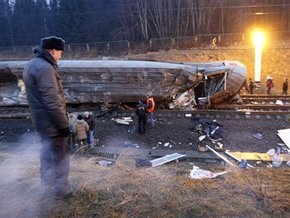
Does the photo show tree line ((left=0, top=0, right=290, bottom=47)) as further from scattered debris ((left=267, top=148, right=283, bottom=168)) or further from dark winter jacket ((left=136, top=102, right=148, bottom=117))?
scattered debris ((left=267, top=148, right=283, bottom=168))

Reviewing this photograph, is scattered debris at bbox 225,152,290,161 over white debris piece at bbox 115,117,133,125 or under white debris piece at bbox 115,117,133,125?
under

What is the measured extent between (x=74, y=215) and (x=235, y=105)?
409 inches

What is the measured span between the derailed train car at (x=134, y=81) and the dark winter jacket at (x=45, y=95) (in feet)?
26.5

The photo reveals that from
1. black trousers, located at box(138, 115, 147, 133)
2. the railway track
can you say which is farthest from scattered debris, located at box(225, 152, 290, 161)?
the railway track

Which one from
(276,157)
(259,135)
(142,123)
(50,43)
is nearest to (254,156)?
(276,157)

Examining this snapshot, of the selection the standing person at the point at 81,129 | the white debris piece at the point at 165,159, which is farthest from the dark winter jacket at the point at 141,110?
the white debris piece at the point at 165,159

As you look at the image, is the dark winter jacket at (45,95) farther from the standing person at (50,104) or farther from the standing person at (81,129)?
the standing person at (81,129)

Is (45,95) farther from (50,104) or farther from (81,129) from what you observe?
(81,129)

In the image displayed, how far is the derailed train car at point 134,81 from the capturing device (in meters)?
11.7

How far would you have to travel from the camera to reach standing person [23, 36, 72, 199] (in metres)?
3.54

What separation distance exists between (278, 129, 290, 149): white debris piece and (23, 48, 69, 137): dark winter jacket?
720 cm

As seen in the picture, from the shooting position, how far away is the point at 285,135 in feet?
31.2

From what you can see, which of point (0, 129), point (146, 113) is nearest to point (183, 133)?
point (146, 113)

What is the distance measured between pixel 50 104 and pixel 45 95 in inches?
4.4
